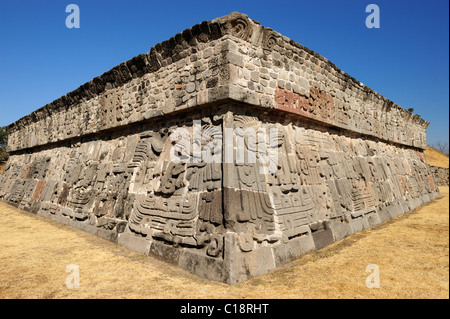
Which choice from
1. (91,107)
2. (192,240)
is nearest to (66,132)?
(91,107)

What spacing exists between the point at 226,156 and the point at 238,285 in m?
1.64

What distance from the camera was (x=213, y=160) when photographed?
13.1 ft

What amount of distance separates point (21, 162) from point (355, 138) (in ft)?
42.5

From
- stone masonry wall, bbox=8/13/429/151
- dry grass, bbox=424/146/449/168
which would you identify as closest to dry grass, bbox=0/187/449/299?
stone masonry wall, bbox=8/13/429/151

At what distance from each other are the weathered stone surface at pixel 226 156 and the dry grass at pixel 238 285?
25 centimetres

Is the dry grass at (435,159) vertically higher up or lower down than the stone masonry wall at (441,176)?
higher up

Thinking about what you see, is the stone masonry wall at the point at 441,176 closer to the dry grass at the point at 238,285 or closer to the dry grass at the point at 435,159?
the dry grass at the point at 435,159

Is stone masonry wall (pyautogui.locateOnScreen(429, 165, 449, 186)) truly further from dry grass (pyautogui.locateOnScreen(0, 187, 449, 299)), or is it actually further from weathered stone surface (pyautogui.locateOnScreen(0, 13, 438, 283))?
dry grass (pyautogui.locateOnScreen(0, 187, 449, 299))

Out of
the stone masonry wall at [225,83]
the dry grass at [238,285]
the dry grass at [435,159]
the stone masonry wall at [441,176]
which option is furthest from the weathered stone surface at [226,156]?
the dry grass at [435,159]

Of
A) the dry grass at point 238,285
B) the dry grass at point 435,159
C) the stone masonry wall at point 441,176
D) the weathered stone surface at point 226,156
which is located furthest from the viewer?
the dry grass at point 435,159

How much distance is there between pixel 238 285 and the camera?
10.2ft

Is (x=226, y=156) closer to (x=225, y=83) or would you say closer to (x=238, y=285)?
(x=225, y=83)

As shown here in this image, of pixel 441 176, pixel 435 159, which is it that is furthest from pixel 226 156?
pixel 435 159

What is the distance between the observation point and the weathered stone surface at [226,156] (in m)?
3.77
